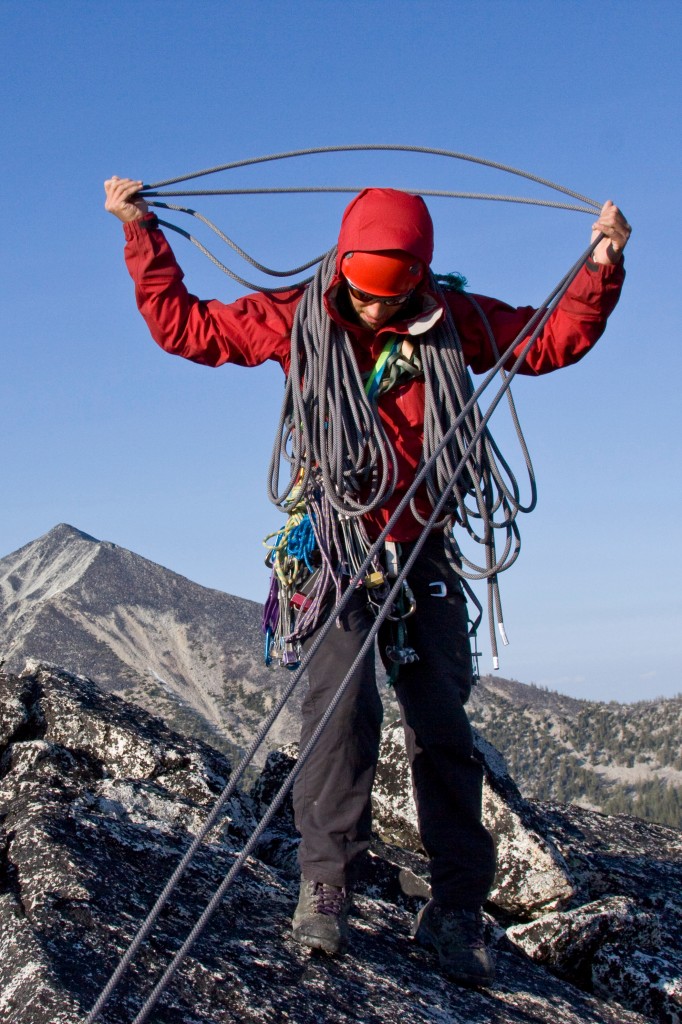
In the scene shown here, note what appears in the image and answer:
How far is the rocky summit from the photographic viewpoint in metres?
3.61

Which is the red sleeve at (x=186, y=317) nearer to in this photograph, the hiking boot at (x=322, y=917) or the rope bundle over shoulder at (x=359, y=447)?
the rope bundle over shoulder at (x=359, y=447)

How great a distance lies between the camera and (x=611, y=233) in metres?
4.62

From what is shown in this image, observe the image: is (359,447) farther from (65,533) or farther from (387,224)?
(65,533)

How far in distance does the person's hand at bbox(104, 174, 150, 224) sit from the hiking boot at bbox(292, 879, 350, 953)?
305cm

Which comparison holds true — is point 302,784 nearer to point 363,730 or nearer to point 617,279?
point 363,730

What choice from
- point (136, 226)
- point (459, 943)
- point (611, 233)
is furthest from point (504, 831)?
point (136, 226)

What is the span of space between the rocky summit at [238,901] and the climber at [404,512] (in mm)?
326

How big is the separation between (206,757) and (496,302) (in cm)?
320

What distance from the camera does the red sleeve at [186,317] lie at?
489cm

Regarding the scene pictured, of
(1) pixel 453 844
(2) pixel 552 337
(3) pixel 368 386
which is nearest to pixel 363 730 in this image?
(1) pixel 453 844

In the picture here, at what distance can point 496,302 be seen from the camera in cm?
518

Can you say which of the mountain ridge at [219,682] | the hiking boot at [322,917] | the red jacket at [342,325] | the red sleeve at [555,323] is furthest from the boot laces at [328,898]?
the mountain ridge at [219,682]

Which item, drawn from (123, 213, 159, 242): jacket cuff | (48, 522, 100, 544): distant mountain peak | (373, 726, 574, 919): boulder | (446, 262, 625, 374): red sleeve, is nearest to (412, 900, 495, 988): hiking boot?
(373, 726, 574, 919): boulder

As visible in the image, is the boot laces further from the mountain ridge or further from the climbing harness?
the mountain ridge
